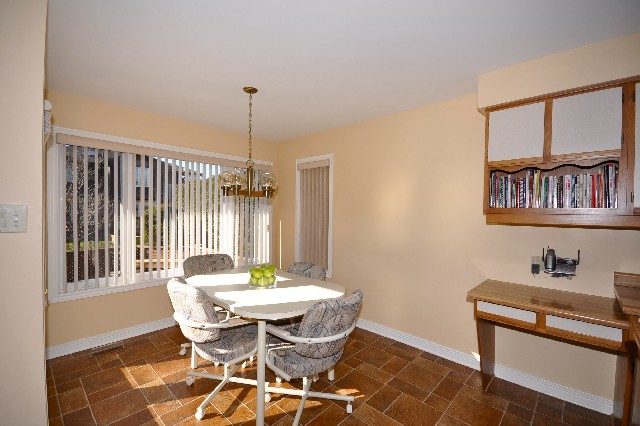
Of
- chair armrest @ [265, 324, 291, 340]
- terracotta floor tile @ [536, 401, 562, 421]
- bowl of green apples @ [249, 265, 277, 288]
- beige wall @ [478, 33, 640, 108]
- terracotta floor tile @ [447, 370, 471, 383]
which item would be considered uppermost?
beige wall @ [478, 33, 640, 108]

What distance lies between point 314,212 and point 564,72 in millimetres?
3189

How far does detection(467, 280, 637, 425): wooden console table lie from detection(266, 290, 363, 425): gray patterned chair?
1.22 m

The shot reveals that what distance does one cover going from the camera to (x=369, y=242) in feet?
12.6

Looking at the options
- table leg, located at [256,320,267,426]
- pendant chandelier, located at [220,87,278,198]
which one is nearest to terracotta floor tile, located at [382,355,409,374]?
table leg, located at [256,320,267,426]

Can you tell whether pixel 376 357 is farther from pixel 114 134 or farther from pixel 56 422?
pixel 114 134

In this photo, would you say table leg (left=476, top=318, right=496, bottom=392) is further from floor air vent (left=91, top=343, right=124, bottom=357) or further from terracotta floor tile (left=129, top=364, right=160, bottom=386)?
floor air vent (left=91, top=343, right=124, bottom=357)

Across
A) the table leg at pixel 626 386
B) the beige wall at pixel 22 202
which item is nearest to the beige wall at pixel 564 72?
the table leg at pixel 626 386

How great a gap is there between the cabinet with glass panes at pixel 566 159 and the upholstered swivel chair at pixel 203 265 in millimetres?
Answer: 2901

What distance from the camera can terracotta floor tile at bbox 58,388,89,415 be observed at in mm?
2224

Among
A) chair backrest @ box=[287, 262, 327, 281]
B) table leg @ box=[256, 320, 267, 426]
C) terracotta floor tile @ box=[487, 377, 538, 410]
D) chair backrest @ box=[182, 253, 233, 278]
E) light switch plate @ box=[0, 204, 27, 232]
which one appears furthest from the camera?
chair backrest @ box=[182, 253, 233, 278]

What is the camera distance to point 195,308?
2.04 metres

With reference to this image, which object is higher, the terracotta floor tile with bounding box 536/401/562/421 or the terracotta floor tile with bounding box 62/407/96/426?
the terracotta floor tile with bounding box 62/407/96/426

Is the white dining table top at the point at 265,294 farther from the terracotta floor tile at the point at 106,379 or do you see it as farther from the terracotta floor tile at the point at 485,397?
the terracotta floor tile at the point at 485,397

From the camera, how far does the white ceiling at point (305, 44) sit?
1.75 meters
